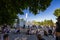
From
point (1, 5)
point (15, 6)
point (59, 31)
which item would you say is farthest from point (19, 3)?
point (59, 31)

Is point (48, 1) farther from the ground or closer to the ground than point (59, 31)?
farther from the ground

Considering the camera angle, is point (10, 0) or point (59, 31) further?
point (10, 0)

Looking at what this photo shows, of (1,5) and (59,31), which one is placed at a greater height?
(1,5)

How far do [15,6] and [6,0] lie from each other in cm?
68

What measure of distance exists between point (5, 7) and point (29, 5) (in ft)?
4.33

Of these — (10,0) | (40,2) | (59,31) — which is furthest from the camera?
(40,2)

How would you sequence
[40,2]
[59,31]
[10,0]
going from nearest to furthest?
[59,31] → [10,0] → [40,2]

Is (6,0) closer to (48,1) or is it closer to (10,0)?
(10,0)

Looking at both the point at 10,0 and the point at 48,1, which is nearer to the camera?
the point at 10,0

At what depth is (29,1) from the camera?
1113 centimetres

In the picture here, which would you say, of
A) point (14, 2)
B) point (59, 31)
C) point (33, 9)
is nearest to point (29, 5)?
point (33, 9)

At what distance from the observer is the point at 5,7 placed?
36.1ft

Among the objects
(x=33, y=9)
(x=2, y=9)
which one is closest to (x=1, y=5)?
(x=2, y=9)

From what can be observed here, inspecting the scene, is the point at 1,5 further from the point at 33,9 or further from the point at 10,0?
the point at 33,9
